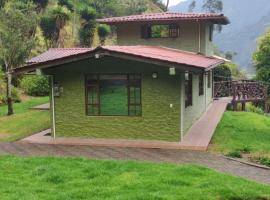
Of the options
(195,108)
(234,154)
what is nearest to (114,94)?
(234,154)

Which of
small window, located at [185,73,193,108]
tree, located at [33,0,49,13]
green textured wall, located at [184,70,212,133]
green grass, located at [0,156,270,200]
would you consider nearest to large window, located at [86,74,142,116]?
green textured wall, located at [184,70,212,133]

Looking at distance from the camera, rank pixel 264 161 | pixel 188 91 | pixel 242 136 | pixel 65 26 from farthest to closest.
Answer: pixel 65 26
pixel 188 91
pixel 242 136
pixel 264 161

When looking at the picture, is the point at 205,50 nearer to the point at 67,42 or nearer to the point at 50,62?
the point at 50,62

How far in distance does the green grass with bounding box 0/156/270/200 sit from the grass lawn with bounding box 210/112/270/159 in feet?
10.6

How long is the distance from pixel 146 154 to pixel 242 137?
4228mm

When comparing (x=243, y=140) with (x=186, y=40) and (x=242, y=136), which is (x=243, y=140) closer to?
(x=242, y=136)

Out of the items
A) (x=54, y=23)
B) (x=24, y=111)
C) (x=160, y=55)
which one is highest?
(x=54, y=23)

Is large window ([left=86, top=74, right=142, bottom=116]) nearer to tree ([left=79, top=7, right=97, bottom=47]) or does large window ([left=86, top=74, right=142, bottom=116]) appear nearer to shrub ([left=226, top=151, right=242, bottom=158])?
shrub ([left=226, top=151, right=242, bottom=158])

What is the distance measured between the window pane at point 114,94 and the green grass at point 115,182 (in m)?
4.07

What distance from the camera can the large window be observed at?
15.4 metres

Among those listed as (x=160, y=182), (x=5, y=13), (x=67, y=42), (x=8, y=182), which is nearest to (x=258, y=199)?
(x=160, y=182)

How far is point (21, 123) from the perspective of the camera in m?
19.1

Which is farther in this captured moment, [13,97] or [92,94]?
[13,97]

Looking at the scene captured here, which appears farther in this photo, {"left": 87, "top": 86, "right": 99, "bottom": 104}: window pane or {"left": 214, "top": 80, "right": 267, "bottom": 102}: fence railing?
{"left": 214, "top": 80, "right": 267, "bottom": 102}: fence railing
